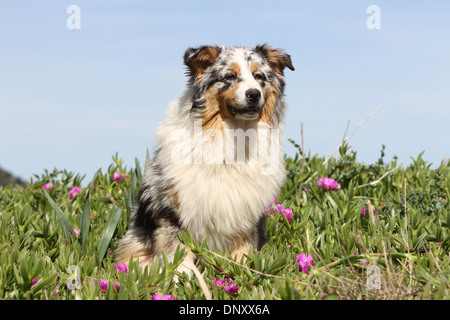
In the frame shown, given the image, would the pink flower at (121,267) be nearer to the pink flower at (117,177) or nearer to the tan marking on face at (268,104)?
the tan marking on face at (268,104)

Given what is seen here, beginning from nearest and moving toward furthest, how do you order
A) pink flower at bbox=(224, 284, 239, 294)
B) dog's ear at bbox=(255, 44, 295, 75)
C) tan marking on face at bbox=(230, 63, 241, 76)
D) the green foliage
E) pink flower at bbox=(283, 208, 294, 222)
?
the green foliage
pink flower at bbox=(224, 284, 239, 294)
tan marking on face at bbox=(230, 63, 241, 76)
dog's ear at bbox=(255, 44, 295, 75)
pink flower at bbox=(283, 208, 294, 222)

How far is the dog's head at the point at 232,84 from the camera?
185 inches

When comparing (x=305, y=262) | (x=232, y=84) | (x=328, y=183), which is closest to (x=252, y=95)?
(x=232, y=84)

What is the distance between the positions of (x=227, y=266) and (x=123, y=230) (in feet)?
7.09

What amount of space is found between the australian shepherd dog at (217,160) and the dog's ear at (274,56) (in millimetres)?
152

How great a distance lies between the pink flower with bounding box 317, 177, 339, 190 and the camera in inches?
281

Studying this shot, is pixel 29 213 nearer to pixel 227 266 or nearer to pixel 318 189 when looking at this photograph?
pixel 227 266

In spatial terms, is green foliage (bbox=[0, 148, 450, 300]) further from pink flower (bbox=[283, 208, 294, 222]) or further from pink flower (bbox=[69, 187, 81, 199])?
pink flower (bbox=[69, 187, 81, 199])

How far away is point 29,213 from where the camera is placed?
6.57 meters

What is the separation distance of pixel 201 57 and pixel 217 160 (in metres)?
1.07

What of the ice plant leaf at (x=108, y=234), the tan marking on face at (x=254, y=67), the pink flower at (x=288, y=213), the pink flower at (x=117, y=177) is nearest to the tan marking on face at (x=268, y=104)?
the tan marking on face at (x=254, y=67)

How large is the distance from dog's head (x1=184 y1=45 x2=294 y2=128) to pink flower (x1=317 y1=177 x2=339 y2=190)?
2291mm

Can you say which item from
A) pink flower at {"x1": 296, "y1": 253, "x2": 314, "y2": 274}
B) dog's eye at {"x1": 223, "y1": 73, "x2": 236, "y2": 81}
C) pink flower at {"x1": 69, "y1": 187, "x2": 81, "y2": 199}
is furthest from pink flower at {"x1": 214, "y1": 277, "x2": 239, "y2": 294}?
pink flower at {"x1": 69, "y1": 187, "x2": 81, "y2": 199}

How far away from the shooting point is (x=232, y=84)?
189 inches
